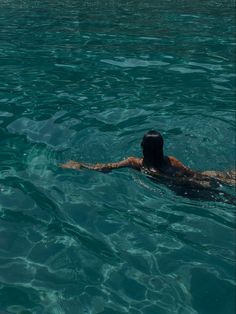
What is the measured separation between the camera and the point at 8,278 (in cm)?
532

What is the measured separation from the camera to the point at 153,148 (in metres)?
6.43

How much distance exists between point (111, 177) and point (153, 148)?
3.37 ft

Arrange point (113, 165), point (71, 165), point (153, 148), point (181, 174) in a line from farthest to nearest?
point (71, 165) → point (113, 165) → point (181, 174) → point (153, 148)

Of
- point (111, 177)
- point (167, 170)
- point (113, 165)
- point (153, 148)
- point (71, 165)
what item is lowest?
point (111, 177)

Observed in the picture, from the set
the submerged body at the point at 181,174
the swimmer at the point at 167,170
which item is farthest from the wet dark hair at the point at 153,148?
the submerged body at the point at 181,174

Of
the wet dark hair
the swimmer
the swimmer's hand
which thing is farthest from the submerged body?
the swimmer's hand

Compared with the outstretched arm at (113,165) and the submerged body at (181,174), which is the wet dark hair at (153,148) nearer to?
the submerged body at (181,174)

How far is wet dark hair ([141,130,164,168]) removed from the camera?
636cm

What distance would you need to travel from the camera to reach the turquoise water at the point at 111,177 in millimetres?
5148

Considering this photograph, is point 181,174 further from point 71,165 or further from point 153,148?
point 71,165

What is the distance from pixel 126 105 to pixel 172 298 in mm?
5340

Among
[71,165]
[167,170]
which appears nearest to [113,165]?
[71,165]

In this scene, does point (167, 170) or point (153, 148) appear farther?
point (167, 170)

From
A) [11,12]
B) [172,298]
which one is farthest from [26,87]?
[11,12]
